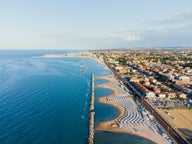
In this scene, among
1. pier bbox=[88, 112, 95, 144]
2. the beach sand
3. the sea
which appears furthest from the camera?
the beach sand

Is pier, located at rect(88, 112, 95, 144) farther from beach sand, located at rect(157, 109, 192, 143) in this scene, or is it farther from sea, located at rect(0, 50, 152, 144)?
beach sand, located at rect(157, 109, 192, 143)

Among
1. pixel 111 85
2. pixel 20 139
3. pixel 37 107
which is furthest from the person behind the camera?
pixel 111 85

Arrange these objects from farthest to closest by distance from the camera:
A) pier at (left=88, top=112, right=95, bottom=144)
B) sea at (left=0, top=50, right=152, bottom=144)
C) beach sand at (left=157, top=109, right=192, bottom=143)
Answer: beach sand at (left=157, top=109, right=192, bottom=143) → sea at (left=0, top=50, right=152, bottom=144) → pier at (left=88, top=112, right=95, bottom=144)

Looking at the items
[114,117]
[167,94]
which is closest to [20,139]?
[114,117]

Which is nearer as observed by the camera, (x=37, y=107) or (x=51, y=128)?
(x=51, y=128)

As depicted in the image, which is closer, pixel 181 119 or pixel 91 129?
pixel 91 129

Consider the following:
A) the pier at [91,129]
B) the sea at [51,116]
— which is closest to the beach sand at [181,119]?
the sea at [51,116]

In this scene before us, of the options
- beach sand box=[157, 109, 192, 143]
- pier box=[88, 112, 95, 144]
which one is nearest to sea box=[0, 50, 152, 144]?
pier box=[88, 112, 95, 144]

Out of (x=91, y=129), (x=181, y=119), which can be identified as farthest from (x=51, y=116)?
(x=181, y=119)

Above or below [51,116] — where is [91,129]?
below

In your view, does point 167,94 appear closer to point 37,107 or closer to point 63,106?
point 63,106

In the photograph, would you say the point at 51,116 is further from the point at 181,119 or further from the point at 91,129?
the point at 181,119
